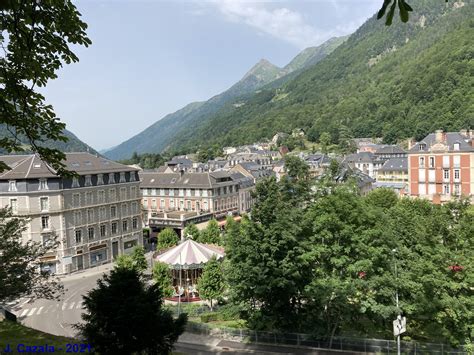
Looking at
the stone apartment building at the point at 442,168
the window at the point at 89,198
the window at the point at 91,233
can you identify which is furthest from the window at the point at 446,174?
the window at the point at 91,233

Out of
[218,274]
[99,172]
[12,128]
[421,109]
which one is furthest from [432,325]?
[421,109]

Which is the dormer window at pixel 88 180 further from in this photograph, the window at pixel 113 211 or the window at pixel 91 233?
the window at pixel 91 233

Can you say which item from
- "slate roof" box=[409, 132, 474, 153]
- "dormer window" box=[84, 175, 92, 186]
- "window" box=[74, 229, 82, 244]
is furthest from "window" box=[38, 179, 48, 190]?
"slate roof" box=[409, 132, 474, 153]

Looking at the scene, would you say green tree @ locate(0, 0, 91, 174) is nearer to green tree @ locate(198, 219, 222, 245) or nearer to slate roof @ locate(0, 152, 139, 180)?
slate roof @ locate(0, 152, 139, 180)

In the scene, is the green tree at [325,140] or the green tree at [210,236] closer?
the green tree at [210,236]

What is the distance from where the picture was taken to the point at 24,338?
19.2 metres

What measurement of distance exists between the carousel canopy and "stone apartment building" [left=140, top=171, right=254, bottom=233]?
25376 millimetres

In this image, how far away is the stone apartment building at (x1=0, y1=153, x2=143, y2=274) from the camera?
47094mm

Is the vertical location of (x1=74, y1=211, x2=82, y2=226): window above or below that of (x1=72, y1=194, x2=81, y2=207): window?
below

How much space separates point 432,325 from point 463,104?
144 metres

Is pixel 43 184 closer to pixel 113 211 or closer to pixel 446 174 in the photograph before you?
pixel 113 211

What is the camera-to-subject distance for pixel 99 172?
53406 millimetres

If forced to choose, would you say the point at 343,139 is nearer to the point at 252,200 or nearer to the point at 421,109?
the point at 421,109

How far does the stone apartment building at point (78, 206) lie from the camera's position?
47094 mm
